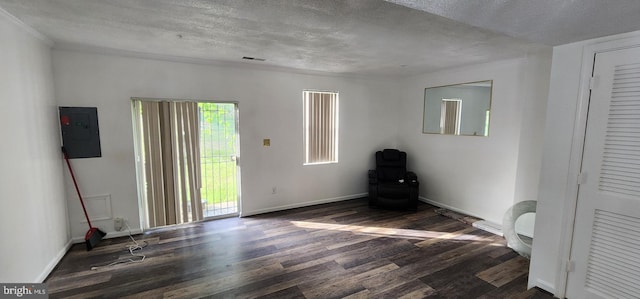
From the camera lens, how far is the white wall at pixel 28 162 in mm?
2094

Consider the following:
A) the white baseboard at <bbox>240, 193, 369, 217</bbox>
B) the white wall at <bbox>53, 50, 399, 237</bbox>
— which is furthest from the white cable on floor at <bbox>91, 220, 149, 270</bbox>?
the white baseboard at <bbox>240, 193, 369, 217</bbox>

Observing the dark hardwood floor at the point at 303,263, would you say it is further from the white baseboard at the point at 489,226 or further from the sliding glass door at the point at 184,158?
the sliding glass door at the point at 184,158

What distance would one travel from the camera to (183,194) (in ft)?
12.6

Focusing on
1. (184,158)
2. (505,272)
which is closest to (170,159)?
(184,158)

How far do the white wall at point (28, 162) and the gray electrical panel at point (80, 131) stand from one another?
0.09 metres

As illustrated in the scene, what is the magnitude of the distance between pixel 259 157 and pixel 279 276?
2090 millimetres

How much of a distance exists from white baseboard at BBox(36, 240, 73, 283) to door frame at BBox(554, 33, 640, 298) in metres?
4.65

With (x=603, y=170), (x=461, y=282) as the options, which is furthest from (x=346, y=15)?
(x=461, y=282)

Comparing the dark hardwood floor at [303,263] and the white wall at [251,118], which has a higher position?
the white wall at [251,118]

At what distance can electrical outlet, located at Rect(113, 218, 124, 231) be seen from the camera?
3475 millimetres

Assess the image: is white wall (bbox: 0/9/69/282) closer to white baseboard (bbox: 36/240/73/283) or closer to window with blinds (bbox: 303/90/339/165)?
white baseboard (bbox: 36/240/73/283)

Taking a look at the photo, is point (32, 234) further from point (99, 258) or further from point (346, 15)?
point (346, 15)

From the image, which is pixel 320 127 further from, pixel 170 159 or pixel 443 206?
pixel 443 206

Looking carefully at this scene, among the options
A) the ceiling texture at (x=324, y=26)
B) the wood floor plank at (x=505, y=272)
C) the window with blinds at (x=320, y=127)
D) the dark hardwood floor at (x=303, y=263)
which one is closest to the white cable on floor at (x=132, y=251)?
the dark hardwood floor at (x=303, y=263)
